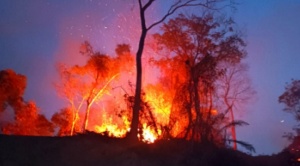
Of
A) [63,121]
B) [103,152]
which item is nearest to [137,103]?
[103,152]

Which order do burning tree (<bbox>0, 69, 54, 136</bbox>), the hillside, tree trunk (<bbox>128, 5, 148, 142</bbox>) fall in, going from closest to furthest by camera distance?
the hillside
tree trunk (<bbox>128, 5, 148, 142</bbox>)
burning tree (<bbox>0, 69, 54, 136</bbox>)

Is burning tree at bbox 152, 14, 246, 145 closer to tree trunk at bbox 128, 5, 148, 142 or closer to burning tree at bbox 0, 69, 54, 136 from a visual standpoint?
tree trunk at bbox 128, 5, 148, 142

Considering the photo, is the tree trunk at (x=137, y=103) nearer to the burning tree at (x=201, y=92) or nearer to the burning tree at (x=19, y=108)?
the burning tree at (x=201, y=92)

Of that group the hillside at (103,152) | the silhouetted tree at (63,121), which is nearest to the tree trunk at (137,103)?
the hillside at (103,152)

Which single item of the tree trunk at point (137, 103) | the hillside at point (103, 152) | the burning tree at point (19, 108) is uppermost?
the burning tree at point (19, 108)

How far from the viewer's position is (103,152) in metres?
17.2

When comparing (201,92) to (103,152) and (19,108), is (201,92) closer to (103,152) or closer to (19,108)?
(103,152)

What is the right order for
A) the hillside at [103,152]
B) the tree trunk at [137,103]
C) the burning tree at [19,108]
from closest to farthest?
the hillside at [103,152]
the tree trunk at [137,103]
the burning tree at [19,108]

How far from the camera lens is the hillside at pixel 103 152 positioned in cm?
1577

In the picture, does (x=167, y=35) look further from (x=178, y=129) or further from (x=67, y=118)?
(x=67, y=118)

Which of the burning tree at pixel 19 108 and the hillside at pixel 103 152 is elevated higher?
the burning tree at pixel 19 108

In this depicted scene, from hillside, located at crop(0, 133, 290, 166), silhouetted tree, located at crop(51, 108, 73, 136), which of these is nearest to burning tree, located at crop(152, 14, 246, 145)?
hillside, located at crop(0, 133, 290, 166)

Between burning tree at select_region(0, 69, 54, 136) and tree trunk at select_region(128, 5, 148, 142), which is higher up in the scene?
burning tree at select_region(0, 69, 54, 136)

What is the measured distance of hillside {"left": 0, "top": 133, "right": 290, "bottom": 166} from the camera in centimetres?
1577
